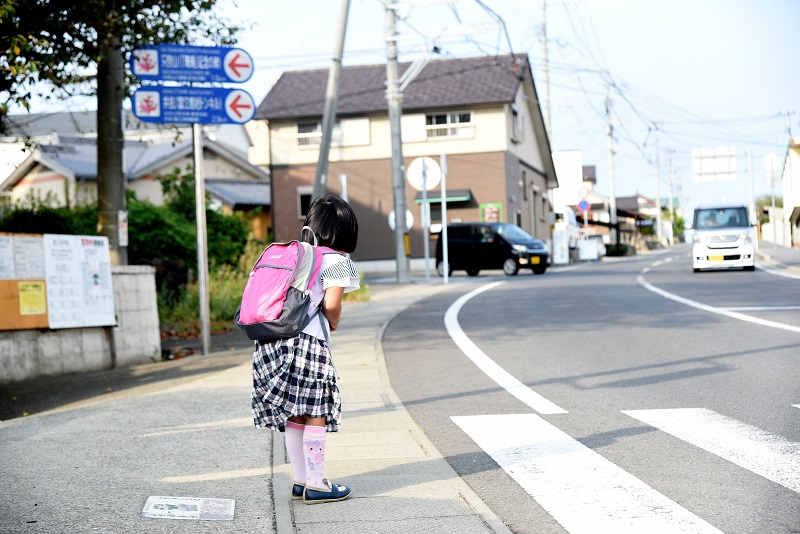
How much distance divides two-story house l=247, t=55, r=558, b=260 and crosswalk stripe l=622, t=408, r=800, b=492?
3277cm

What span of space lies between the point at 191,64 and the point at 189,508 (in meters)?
7.94

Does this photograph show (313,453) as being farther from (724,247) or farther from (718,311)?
(724,247)

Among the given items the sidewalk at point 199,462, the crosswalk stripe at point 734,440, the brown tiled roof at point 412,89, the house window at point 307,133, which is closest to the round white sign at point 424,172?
the sidewalk at point 199,462

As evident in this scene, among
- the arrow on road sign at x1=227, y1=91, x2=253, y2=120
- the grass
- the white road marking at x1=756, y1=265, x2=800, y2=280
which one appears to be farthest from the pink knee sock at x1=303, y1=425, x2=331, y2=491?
the white road marking at x1=756, y1=265, x2=800, y2=280

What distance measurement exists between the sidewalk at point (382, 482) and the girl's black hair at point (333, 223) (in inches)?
47.7

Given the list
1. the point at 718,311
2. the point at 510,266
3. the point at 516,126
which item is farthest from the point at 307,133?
the point at 718,311

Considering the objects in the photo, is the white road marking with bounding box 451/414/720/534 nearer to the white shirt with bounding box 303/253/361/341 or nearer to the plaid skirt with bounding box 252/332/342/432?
the plaid skirt with bounding box 252/332/342/432

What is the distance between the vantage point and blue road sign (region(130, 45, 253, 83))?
11133mm

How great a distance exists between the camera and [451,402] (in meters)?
7.43

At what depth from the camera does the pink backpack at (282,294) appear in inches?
168

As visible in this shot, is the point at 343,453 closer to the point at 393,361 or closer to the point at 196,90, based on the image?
the point at 393,361

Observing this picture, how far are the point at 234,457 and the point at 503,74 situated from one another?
3665cm

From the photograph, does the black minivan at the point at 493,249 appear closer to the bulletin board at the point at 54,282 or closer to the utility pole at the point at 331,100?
the utility pole at the point at 331,100

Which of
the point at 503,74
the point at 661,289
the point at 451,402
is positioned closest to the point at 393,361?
the point at 451,402
